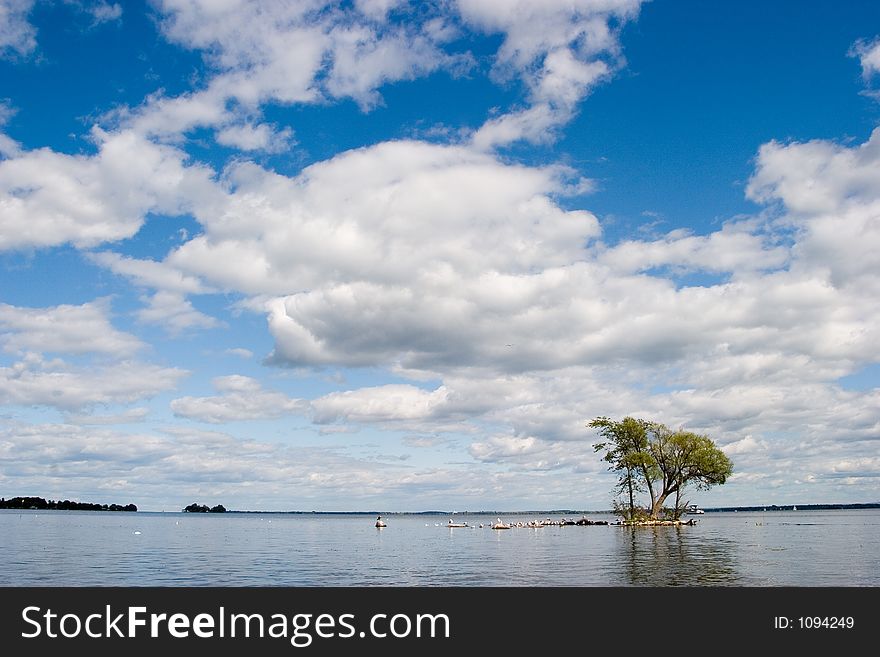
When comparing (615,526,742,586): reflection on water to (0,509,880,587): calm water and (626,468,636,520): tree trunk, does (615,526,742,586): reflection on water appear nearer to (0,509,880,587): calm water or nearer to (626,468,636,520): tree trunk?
(0,509,880,587): calm water

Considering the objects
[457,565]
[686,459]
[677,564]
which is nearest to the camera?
[677,564]

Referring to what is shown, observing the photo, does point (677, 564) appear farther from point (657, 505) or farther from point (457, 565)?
point (657, 505)

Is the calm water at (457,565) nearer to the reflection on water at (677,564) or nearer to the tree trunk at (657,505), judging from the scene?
the reflection on water at (677,564)

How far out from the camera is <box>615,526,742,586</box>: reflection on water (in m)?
40.4

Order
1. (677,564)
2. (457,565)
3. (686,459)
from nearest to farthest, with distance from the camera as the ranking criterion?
(677,564) → (457,565) → (686,459)

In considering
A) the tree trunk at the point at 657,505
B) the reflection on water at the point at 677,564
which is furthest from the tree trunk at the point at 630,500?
the reflection on water at the point at 677,564

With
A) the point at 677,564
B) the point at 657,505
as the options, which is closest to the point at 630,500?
the point at 657,505

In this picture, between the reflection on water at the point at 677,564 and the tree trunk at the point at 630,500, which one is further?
the tree trunk at the point at 630,500

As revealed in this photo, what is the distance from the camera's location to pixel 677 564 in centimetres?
5078

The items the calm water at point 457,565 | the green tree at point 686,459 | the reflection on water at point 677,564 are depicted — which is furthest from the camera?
the green tree at point 686,459

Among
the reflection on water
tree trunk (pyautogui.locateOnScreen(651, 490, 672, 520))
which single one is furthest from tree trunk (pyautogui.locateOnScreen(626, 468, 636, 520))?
the reflection on water

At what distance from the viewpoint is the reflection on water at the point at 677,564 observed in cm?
4041
